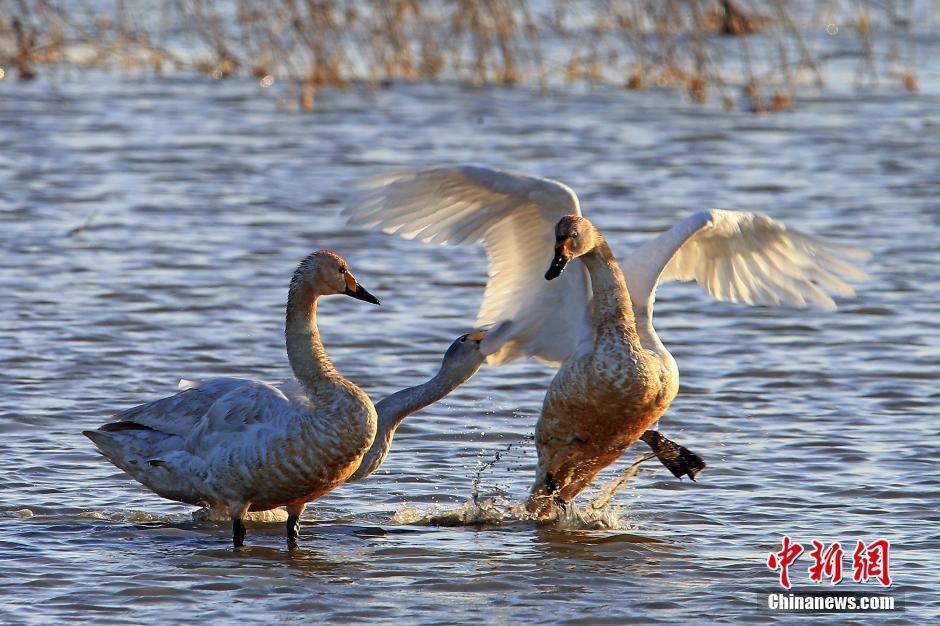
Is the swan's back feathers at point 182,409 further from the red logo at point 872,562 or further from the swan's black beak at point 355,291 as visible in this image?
the red logo at point 872,562

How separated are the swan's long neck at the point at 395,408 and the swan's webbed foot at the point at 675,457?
2.85ft

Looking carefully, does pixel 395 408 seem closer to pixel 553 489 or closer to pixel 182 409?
pixel 553 489

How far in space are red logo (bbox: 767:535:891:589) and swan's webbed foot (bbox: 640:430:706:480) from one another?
699 millimetres

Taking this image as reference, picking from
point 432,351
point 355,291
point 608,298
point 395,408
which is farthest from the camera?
point 432,351

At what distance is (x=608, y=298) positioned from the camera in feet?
21.7

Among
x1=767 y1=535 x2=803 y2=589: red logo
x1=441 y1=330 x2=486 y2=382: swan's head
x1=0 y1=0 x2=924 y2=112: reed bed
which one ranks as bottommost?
x1=767 y1=535 x2=803 y2=589: red logo

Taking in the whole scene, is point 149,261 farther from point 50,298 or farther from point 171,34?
point 171,34

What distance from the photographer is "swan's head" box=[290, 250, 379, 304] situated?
6.20 meters

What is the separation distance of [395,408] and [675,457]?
122 centimetres

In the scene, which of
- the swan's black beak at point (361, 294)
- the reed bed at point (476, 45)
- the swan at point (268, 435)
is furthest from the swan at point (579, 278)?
the reed bed at point (476, 45)

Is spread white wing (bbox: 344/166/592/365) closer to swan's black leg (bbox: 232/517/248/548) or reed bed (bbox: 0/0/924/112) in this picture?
swan's black leg (bbox: 232/517/248/548)

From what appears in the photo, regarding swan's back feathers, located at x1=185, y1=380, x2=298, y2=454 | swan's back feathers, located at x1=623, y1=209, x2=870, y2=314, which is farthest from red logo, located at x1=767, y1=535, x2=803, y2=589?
swan's back feathers, located at x1=185, y1=380, x2=298, y2=454

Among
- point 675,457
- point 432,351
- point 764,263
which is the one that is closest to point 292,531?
point 675,457

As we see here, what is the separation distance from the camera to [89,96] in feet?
55.0
